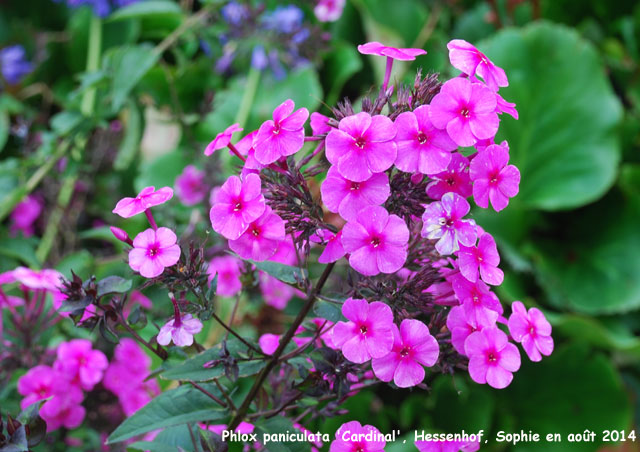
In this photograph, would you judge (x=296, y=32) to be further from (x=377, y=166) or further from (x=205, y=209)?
(x=377, y=166)

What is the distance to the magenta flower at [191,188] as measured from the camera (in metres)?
1.15

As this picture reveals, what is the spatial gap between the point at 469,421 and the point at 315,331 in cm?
82

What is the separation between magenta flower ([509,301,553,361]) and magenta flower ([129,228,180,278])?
316 mm

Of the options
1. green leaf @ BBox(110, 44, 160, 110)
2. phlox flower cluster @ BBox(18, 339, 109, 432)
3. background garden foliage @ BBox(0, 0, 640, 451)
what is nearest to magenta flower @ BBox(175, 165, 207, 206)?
background garden foliage @ BBox(0, 0, 640, 451)

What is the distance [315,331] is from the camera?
Answer: 1.97ft

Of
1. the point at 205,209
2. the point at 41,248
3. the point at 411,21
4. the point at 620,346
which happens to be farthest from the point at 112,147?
the point at 620,346

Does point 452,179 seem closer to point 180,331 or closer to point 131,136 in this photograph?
point 180,331

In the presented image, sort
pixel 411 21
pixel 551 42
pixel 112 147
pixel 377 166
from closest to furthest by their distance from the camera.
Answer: pixel 377 166, pixel 112 147, pixel 551 42, pixel 411 21

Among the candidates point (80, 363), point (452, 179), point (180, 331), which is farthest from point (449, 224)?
point (80, 363)

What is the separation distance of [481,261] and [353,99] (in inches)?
51.1

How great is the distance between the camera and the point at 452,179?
0.51 metres

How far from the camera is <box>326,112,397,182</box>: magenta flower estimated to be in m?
0.47

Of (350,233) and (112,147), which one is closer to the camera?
(350,233)

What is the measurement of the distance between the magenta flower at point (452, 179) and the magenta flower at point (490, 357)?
125 millimetres
